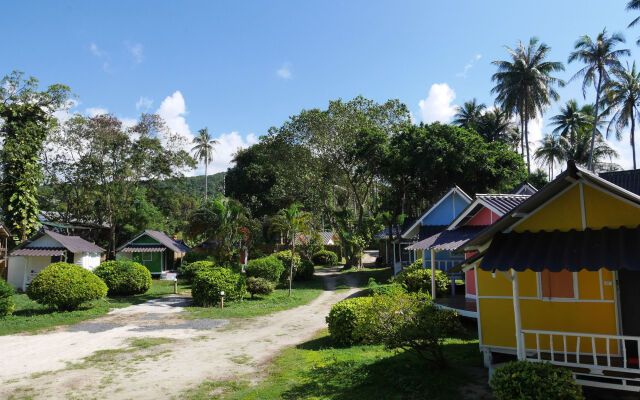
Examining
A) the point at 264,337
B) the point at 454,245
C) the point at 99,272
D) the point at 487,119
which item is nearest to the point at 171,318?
the point at 264,337

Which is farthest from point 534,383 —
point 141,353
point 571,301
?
point 141,353

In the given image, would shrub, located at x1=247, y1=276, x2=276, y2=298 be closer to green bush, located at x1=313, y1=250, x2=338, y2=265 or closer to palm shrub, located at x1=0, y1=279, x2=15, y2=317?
palm shrub, located at x1=0, y1=279, x2=15, y2=317

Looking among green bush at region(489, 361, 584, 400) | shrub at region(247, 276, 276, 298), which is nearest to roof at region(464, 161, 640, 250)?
green bush at region(489, 361, 584, 400)

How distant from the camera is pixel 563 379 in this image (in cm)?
613

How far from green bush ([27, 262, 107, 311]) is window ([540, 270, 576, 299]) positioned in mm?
19835

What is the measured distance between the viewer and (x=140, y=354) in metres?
12.3

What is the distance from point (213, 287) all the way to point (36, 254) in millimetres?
15020

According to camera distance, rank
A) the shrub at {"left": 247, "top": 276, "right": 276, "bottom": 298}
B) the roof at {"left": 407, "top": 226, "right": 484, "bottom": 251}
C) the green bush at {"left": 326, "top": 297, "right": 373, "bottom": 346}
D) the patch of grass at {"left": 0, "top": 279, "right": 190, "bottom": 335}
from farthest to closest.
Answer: the shrub at {"left": 247, "top": 276, "right": 276, "bottom": 298} < the patch of grass at {"left": 0, "top": 279, "right": 190, "bottom": 335} < the roof at {"left": 407, "top": 226, "right": 484, "bottom": 251} < the green bush at {"left": 326, "top": 297, "right": 373, "bottom": 346}

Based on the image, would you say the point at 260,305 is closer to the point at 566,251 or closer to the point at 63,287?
the point at 63,287

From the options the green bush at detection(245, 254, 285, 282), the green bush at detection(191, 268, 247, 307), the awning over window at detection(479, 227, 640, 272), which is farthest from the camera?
the green bush at detection(245, 254, 285, 282)

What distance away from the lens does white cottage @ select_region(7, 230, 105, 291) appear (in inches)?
1090

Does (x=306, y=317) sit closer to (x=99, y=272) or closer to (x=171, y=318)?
(x=171, y=318)

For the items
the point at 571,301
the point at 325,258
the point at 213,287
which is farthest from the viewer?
the point at 325,258

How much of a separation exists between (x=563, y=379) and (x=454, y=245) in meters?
8.19
